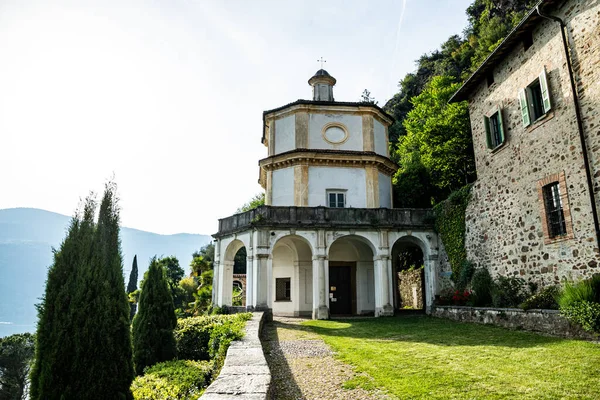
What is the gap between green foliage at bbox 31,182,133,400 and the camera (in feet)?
17.5

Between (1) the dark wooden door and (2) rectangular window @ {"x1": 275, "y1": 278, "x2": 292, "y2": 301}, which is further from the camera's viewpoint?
(2) rectangular window @ {"x1": 275, "y1": 278, "x2": 292, "y2": 301}

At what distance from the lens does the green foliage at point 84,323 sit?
5.32 m

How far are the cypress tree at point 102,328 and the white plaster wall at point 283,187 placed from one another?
1653 centimetres

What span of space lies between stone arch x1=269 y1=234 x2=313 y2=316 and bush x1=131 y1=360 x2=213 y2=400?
1464cm

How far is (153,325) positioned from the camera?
10.1m

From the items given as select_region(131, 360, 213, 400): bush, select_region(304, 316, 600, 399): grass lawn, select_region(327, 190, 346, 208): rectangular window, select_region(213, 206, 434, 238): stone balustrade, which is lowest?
select_region(131, 360, 213, 400): bush

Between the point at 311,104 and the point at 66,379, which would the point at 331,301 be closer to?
the point at 311,104

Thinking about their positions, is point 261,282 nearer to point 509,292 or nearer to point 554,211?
point 509,292

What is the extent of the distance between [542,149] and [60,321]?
45.2 feet

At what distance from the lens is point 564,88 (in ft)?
39.2

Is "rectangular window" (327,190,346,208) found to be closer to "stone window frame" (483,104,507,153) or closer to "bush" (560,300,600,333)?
"stone window frame" (483,104,507,153)

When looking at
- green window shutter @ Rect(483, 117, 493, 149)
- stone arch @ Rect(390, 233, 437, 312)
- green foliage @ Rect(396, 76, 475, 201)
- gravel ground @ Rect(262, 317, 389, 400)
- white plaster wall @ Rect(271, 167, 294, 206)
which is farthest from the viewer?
green foliage @ Rect(396, 76, 475, 201)

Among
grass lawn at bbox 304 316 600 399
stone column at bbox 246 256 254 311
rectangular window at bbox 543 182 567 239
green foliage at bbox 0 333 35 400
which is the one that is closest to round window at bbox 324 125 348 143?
stone column at bbox 246 256 254 311

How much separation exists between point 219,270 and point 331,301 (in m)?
6.43
